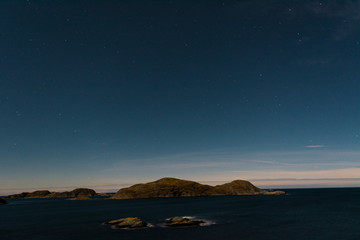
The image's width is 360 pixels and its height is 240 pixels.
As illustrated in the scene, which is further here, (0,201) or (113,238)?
(0,201)

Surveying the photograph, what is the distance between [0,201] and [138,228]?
192 metres

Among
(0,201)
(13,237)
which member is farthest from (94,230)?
(0,201)

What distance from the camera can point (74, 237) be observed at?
4806cm

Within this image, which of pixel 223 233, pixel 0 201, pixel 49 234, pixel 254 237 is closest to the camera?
pixel 254 237

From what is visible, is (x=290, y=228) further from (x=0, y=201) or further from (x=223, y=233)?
(x=0, y=201)

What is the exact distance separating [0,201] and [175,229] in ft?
653

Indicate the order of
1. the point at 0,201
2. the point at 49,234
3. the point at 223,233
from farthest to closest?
1. the point at 0,201
2. the point at 49,234
3. the point at 223,233

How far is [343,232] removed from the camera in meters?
51.3

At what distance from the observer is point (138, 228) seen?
55656 millimetres

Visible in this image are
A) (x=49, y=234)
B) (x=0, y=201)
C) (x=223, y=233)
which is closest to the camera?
(x=223, y=233)

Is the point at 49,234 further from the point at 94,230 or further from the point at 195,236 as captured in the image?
the point at 195,236

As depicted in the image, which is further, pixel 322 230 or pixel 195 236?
pixel 322 230

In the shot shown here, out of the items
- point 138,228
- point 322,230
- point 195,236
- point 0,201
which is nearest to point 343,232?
point 322,230

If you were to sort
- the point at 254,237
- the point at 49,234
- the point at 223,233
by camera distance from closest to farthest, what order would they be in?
the point at 254,237 → the point at 223,233 → the point at 49,234
